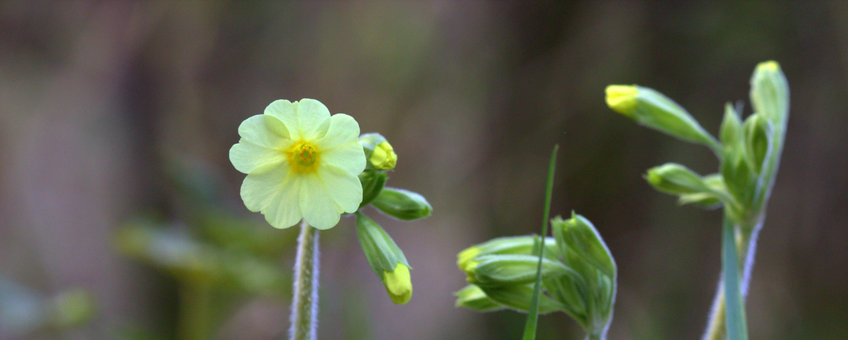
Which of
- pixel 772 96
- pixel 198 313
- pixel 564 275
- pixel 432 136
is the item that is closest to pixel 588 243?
pixel 564 275

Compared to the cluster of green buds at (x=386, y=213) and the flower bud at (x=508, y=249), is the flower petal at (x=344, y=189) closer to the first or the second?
the cluster of green buds at (x=386, y=213)

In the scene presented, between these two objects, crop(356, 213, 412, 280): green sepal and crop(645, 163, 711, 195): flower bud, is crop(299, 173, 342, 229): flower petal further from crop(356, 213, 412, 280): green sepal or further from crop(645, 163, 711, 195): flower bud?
crop(645, 163, 711, 195): flower bud

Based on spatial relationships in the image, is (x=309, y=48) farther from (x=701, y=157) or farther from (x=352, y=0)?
(x=701, y=157)

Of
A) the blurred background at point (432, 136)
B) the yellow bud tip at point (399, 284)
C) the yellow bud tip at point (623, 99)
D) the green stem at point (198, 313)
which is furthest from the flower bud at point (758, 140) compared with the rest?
the green stem at point (198, 313)

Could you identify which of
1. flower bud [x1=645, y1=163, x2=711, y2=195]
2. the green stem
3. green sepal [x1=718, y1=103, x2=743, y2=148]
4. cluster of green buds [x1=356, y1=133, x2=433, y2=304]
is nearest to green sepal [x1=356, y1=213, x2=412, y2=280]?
cluster of green buds [x1=356, y1=133, x2=433, y2=304]

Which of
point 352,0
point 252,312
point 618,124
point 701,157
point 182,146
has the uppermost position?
point 352,0

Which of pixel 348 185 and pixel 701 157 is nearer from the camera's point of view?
pixel 348 185

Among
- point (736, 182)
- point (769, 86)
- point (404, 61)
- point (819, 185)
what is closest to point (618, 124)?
point (819, 185)
